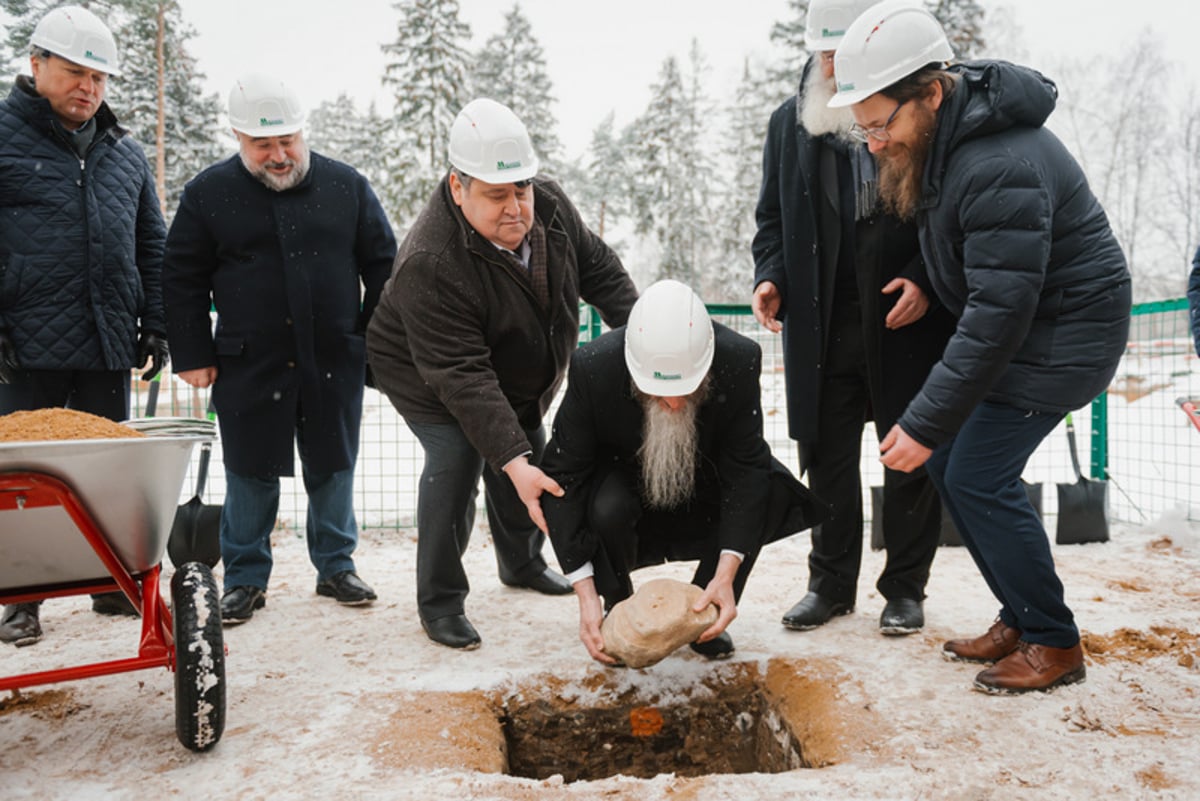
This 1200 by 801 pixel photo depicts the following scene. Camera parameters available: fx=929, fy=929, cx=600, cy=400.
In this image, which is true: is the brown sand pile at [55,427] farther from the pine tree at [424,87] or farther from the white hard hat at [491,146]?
the pine tree at [424,87]

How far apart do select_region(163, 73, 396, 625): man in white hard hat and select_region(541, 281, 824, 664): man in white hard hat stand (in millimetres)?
1423

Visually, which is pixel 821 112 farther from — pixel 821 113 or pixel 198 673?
pixel 198 673

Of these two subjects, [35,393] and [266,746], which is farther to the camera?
[35,393]

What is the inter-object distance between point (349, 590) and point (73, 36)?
8.59 feet

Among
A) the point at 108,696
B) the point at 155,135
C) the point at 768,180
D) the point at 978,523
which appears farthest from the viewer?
the point at 155,135

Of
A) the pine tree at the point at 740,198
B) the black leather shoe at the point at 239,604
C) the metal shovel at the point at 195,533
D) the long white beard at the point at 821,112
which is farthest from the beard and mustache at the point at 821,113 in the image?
the pine tree at the point at 740,198

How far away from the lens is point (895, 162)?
2.98 metres

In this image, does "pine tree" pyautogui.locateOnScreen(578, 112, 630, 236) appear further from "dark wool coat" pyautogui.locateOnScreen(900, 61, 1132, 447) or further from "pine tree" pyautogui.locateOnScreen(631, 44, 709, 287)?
"dark wool coat" pyautogui.locateOnScreen(900, 61, 1132, 447)

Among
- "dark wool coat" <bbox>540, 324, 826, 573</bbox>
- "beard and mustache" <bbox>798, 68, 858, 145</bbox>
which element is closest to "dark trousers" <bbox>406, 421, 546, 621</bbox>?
"dark wool coat" <bbox>540, 324, 826, 573</bbox>

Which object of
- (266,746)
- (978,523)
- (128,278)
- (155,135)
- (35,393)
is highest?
(155,135)

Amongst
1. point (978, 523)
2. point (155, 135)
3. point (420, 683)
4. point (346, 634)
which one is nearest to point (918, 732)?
point (978, 523)

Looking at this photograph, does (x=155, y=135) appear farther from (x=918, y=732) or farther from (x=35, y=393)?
(x=918, y=732)

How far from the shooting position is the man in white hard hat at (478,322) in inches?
133

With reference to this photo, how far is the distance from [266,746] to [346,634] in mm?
1111
